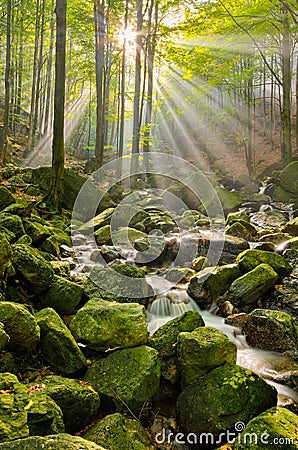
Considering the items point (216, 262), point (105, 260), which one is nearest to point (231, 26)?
point (216, 262)

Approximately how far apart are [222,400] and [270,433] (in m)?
0.59

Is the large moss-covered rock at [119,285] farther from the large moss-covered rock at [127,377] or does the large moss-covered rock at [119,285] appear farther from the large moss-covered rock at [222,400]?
the large moss-covered rock at [222,400]

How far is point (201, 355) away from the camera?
3.58m

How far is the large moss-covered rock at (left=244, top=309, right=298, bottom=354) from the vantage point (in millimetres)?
4602

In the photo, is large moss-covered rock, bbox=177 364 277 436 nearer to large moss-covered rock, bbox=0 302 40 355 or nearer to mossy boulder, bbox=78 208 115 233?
large moss-covered rock, bbox=0 302 40 355

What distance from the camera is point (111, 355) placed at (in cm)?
373

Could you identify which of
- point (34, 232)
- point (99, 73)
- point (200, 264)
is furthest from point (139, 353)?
point (99, 73)

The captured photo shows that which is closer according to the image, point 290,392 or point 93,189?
point 290,392

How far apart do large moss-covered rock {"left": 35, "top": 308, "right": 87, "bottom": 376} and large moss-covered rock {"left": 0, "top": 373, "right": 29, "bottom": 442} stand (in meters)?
1.03

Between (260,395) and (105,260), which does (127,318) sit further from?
(105,260)

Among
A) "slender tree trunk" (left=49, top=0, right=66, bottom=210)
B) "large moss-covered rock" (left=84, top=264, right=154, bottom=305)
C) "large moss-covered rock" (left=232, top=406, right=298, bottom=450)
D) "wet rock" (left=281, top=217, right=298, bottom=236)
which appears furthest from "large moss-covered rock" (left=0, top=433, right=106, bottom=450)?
"wet rock" (left=281, top=217, right=298, bottom=236)

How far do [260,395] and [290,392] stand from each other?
0.84 meters

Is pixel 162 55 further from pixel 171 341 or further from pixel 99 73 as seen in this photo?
pixel 171 341

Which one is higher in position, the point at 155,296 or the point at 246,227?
the point at 246,227
